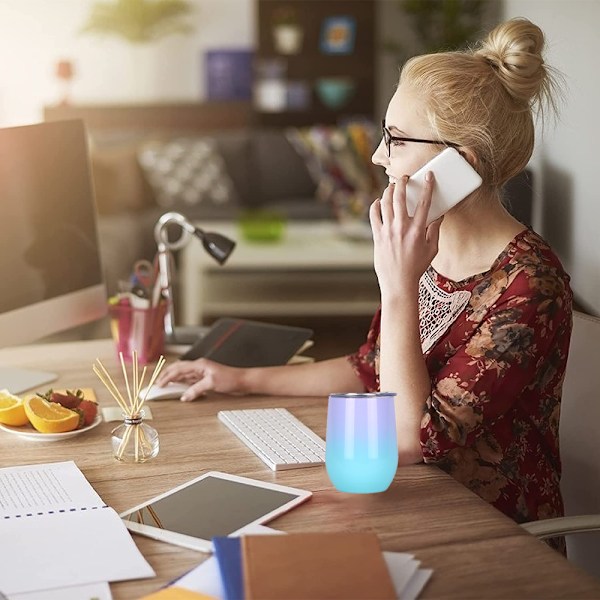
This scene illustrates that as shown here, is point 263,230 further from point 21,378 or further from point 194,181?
point 21,378

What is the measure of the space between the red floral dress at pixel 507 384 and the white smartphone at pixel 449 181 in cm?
11

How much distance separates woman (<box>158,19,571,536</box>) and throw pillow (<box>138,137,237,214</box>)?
4.43m

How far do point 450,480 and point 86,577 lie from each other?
1.68 feet

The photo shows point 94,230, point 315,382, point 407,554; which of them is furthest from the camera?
point 94,230

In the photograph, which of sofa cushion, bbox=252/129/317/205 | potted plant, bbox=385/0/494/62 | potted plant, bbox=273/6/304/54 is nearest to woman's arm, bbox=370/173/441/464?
sofa cushion, bbox=252/129/317/205

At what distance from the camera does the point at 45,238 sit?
1.92m

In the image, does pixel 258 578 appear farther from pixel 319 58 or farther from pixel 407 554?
pixel 319 58

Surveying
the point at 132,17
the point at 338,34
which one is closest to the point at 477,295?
the point at 132,17

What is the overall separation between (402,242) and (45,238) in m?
0.77

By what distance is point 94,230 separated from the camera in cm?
204

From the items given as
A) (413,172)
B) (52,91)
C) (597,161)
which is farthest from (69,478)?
(52,91)

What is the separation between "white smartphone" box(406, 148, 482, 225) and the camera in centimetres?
149

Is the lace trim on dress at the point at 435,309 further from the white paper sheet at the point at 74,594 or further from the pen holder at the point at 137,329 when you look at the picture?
the white paper sheet at the point at 74,594

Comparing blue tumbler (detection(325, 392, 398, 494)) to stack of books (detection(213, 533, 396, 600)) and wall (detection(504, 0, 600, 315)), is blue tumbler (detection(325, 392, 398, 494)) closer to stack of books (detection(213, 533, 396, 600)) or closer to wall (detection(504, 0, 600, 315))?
stack of books (detection(213, 533, 396, 600))
